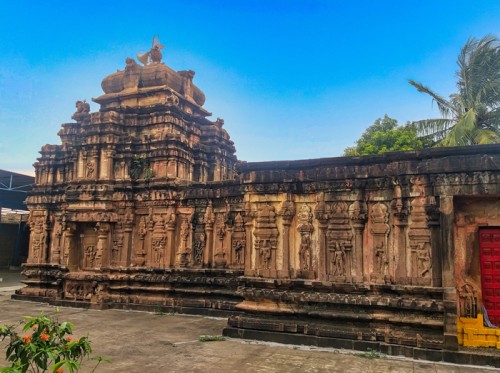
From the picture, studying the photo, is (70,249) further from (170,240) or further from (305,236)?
(305,236)

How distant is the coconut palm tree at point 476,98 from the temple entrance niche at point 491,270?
391 inches

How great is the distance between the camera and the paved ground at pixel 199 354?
24.3 ft

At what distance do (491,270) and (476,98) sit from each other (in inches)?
506

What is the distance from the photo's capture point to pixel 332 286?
931 cm

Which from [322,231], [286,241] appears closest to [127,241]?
[286,241]

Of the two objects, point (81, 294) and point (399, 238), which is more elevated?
point (399, 238)

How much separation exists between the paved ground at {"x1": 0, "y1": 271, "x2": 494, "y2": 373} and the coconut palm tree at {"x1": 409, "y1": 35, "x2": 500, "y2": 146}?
12.6 m

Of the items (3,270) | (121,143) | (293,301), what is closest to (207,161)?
(121,143)

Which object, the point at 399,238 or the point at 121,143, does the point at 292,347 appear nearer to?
the point at 399,238

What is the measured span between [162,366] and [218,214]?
6.50m

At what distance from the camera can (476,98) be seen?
60.8 feet

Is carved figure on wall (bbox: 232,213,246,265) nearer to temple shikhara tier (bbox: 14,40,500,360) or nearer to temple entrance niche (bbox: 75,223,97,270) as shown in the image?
temple shikhara tier (bbox: 14,40,500,360)

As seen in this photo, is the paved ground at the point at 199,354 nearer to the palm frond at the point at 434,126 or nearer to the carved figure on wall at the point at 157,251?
the carved figure on wall at the point at 157,251

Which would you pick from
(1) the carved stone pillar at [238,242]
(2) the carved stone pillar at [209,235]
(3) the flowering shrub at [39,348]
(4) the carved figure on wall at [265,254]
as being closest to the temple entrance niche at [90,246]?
(2) the carved stone pillar at [209,235]
